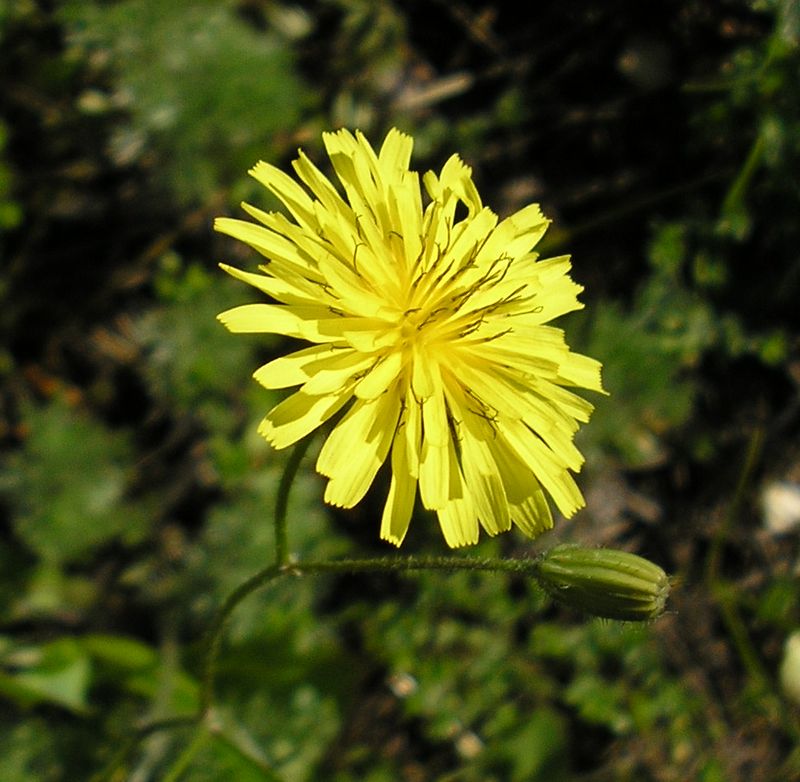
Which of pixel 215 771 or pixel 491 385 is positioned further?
pixel 215 771

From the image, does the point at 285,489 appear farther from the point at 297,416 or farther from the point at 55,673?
the point at 55,673

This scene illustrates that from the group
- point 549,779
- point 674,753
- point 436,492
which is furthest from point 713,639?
point 436,492

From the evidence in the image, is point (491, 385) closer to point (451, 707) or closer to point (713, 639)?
point (451, 707)

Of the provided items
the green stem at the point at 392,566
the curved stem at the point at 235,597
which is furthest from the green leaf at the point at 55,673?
the green stem at the point at 392,566

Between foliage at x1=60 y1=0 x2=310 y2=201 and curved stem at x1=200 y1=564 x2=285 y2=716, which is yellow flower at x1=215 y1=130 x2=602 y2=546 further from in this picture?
foliage at x1=60 y1=0 x2=310 y2=201

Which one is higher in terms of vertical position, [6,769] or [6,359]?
[6,359]

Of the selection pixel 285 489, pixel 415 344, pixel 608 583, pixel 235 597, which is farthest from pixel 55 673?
pixel 608 583
